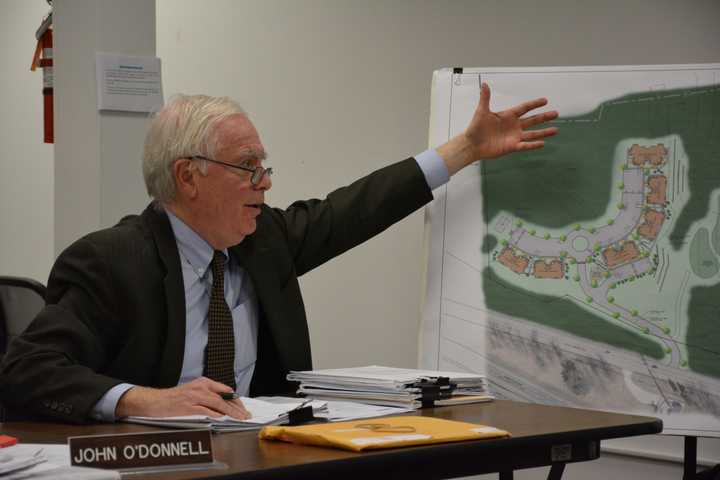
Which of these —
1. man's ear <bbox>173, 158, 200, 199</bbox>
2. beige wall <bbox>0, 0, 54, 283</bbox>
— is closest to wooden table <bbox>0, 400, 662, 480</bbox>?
man's ear <bbox>173, 158, 200, 199</bbox>

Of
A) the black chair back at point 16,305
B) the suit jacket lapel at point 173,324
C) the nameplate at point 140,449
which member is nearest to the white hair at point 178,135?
the suit jacket lapel at point 173,324

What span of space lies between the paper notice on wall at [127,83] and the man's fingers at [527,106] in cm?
125

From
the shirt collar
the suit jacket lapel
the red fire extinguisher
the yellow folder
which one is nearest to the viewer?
the yellow folder

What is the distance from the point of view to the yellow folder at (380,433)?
1.39 meters

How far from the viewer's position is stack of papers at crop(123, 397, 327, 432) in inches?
64.3

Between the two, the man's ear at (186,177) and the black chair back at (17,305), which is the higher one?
the man's ear at (186,177)

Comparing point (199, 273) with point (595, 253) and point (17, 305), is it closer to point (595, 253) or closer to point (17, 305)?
point (17, 305)

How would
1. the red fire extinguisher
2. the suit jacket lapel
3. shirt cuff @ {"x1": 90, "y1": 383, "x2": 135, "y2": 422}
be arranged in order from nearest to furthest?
shirt cuff @ {"x1": 90, "y1": 383, "x2": 135, "y2": 422}
the suit jacket lapel
the red fire extinguisher

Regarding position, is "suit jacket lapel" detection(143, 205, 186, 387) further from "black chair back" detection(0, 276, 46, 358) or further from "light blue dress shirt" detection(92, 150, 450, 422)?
"black chair back" detection(0, 276, 46, 358)

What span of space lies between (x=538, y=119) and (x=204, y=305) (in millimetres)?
961

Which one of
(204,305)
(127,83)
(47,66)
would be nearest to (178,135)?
(204,305)

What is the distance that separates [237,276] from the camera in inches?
92.7

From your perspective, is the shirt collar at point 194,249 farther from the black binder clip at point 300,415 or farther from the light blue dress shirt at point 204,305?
the black binder clip at point 300,415

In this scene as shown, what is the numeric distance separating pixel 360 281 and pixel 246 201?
1.31 meters
